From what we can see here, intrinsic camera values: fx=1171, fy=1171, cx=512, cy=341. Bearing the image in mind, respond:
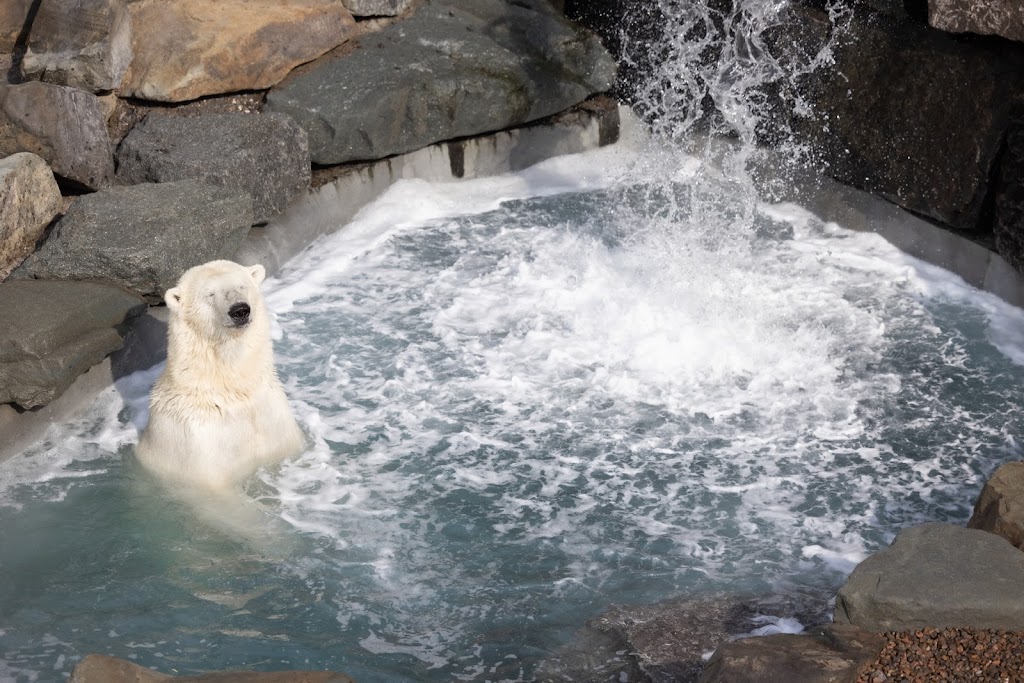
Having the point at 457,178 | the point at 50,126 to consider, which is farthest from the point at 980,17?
the point at 50,126

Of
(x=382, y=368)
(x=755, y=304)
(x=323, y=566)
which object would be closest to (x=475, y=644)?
(x=323, y=566)

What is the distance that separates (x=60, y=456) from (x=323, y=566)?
5.32ft

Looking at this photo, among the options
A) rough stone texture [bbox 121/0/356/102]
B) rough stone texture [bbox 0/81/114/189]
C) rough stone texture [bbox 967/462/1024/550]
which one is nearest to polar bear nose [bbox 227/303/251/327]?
rough stone texture [bbox 0/81/114/189]

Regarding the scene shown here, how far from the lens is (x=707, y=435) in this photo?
583 centimetres

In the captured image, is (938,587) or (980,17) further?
(980,17)

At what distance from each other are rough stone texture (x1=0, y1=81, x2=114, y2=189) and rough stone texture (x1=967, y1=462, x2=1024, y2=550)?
5.49 meters

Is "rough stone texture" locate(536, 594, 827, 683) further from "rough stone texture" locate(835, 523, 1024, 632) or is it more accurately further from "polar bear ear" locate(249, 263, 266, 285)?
"polar bear ear" locate(249, 263, 266, 285)

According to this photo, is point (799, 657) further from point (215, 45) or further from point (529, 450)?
point (215, 45)

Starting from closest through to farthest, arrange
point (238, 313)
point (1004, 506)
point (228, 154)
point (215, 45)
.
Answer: point (1004, 506)
point (238, 313)
point (228, 154)
point (215, 45)

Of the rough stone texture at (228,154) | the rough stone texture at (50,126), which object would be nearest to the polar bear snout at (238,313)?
the rough stone texture at (228,154)

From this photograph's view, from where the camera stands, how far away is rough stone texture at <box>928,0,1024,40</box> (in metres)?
6.54

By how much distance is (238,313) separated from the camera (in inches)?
191

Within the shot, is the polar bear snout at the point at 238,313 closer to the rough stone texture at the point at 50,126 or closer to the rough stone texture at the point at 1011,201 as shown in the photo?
the rough stone texture at the point at 50,126

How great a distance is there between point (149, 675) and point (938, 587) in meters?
2.62
